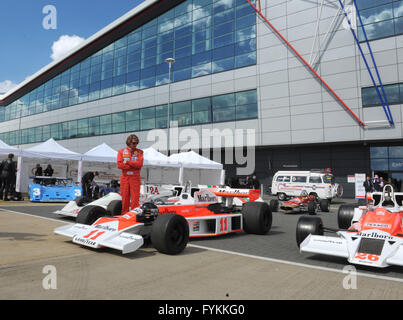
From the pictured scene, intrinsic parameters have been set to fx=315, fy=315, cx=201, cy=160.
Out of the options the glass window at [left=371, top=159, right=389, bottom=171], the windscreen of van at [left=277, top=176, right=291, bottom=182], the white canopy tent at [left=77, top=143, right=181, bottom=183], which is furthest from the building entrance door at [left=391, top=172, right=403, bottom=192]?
the white canopy tent at [left=77, top=143, right=181, bottom=183]

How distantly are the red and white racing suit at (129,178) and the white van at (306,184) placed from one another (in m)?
14.1

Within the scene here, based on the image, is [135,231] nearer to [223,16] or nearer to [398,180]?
[398,180]

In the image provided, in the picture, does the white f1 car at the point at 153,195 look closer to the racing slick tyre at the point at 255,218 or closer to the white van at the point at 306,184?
the racing slick tyre at the point at 255,218

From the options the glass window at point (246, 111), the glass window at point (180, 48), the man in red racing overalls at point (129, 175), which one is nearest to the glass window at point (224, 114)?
the glass window at point (246, 111)

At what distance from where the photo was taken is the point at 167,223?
4602 millimetres

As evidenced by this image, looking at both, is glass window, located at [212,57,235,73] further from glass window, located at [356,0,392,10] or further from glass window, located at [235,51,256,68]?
glass window, located at [356,0,392,10]

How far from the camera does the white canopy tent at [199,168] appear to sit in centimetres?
2039

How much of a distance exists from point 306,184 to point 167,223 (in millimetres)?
15621

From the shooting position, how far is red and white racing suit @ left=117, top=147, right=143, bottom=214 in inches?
239

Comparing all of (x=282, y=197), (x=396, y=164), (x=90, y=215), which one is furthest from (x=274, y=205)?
(x=396, y=164)

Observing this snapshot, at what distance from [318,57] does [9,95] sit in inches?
2064
